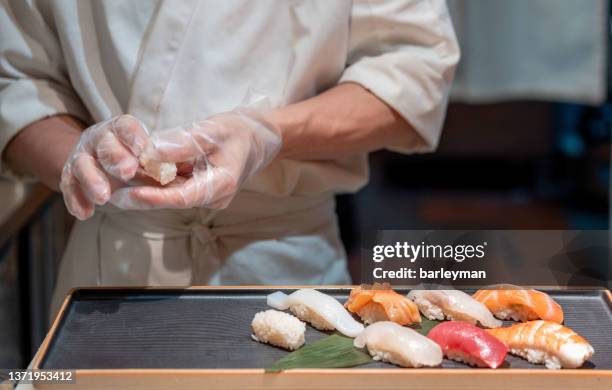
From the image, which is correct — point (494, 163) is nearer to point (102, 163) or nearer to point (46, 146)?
point (46, 146)

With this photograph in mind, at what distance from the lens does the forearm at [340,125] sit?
1462 millimetres

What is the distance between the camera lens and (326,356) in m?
1.02

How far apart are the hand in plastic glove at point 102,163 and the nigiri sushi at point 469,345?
0.47m

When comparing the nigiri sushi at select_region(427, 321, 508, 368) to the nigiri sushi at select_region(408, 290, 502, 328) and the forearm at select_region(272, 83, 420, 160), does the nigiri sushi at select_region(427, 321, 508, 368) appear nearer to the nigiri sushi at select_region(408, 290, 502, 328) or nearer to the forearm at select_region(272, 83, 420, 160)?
the nigiri sushi at select_region(408, 290, 502, 328)

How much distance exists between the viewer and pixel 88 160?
1199 millimetres

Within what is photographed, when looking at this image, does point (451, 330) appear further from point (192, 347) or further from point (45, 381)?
point (45, 381)

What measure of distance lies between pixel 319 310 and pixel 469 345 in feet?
0.68

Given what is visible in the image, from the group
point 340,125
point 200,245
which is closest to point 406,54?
point 340,125

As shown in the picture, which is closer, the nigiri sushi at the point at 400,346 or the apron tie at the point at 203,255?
the nigiri sushi at the point at 400,346

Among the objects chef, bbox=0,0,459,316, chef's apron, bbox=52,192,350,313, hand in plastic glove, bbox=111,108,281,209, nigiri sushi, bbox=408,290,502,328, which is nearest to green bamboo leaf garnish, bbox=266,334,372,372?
nigiri sushi, bbox=408,290,502,328

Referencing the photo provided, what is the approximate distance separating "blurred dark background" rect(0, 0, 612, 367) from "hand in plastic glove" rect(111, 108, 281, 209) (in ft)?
3.06

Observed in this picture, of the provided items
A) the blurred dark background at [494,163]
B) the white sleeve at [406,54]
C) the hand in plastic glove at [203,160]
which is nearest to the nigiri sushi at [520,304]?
the hand in plastic glove at [203,160]

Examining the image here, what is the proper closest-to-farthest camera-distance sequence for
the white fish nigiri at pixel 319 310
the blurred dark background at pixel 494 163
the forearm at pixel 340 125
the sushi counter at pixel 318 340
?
the sushi counter at pixel 318 340
the white fish nigiri at pixel 319 310
the forearm at pixel 340 125
the blurred dark background at pixel 494 163

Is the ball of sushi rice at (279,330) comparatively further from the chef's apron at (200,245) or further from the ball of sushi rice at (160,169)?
the chef's apron at (200,245)
